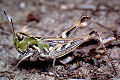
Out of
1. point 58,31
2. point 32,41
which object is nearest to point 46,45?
point 32,41

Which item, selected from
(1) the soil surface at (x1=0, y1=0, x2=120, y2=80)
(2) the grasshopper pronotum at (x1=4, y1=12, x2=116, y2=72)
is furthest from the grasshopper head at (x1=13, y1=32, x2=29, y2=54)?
(1) the soil surface at (x1=0, y1=0, x2=120, y2=80)

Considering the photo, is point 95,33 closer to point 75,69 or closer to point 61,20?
point 75,69

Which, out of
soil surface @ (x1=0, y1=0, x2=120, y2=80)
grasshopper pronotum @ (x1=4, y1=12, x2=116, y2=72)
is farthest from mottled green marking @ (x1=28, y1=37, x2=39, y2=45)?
soil surface @ (x1=0, y1=0, x2=120, y2=80)

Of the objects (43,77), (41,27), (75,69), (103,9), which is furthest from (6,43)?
(103,9)

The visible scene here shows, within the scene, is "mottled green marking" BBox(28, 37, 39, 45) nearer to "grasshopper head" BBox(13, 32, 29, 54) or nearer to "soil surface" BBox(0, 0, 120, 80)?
"grasshopper head" BBox(13, 32, 29, 54)

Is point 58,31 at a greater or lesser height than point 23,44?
greater

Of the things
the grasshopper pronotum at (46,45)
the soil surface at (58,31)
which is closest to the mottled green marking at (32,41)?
the grasshopper pronotum at (46,45)

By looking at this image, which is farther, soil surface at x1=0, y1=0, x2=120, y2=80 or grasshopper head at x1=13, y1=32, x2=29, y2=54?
soil surface at x1=0, y1=0, x2=120, y2=80

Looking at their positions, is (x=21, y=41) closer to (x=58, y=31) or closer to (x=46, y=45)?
(x=46, y=45)
